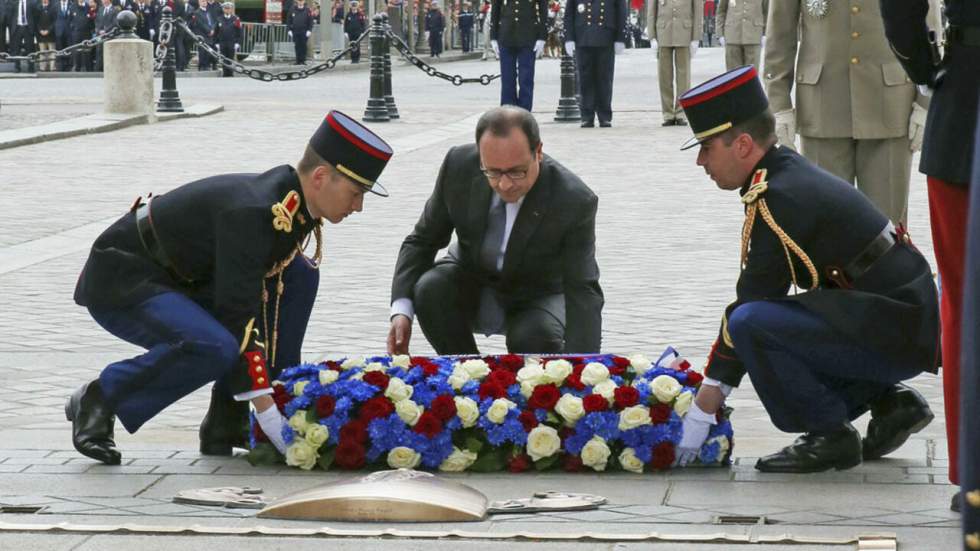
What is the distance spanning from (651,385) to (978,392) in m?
3.32

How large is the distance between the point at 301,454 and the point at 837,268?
1538 mm

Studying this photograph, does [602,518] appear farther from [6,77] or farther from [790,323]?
[6,77]

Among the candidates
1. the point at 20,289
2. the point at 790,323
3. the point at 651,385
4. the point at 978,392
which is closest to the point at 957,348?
the point at 790,323

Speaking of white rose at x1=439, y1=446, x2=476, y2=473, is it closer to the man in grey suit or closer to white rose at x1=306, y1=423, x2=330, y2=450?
white rose at x1=306, y1=423, x2=330, y2=450

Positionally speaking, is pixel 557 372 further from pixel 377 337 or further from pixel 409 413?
pixel 377 337

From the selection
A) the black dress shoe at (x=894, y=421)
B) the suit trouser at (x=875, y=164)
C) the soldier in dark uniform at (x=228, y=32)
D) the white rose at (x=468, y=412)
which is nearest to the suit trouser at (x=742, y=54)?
the suit trouser at (x=875, y=164)

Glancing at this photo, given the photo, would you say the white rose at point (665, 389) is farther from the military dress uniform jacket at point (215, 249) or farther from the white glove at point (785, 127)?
the white glove at point (785, 127)

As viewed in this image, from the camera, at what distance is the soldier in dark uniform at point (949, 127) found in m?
4.27

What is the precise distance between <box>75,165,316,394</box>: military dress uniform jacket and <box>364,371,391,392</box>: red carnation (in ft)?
0.94

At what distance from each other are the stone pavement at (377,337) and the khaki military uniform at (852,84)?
3.04ft

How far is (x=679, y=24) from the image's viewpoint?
18672 mm

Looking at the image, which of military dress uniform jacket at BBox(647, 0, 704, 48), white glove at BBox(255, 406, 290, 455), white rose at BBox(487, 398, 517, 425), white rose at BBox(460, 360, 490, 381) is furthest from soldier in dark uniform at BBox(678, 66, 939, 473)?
military dress uniform jacket at BBox(647, 0, 704, 48)

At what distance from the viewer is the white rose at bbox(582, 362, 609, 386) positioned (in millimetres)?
5000

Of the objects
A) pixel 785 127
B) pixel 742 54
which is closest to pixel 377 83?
pixel 742 54
